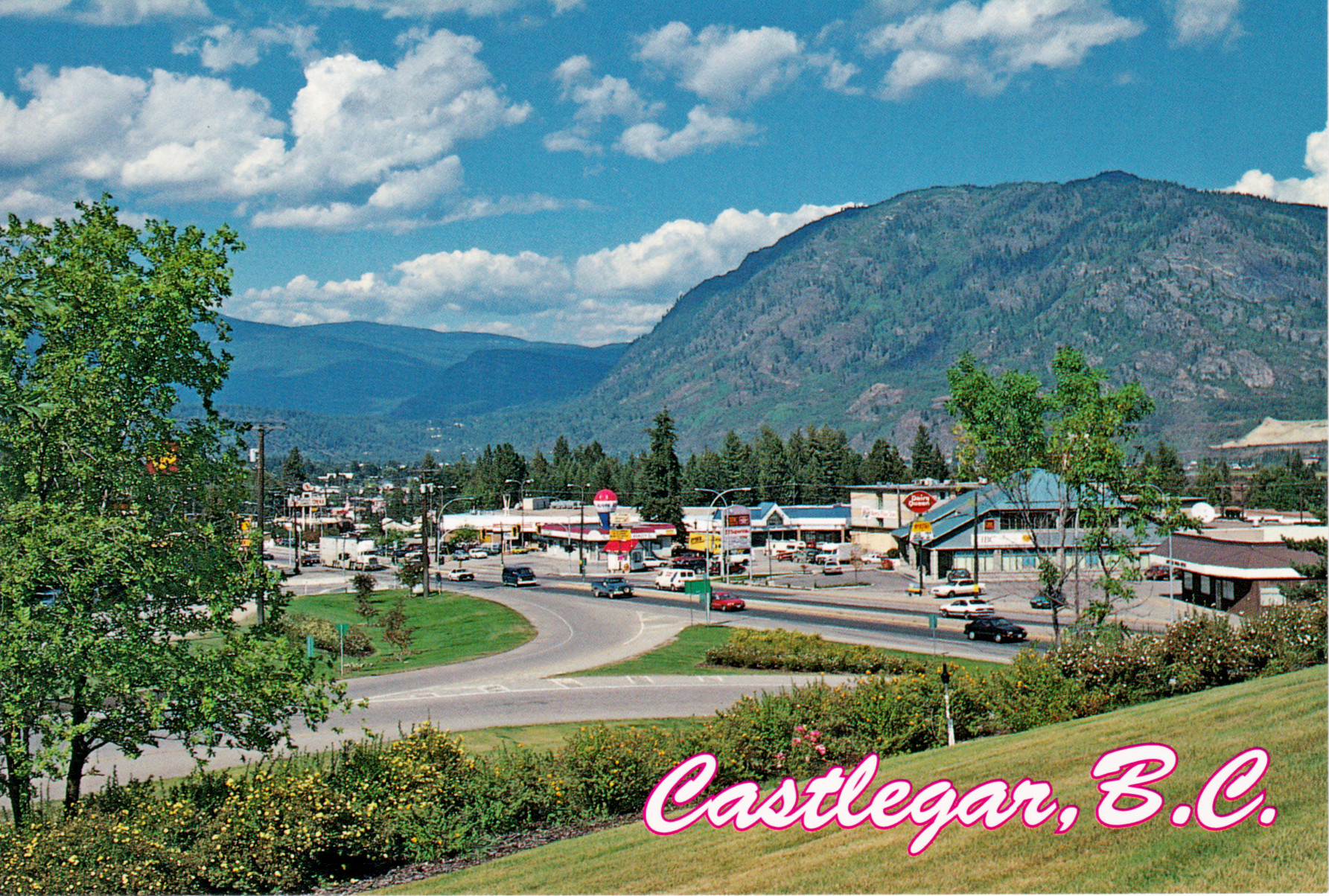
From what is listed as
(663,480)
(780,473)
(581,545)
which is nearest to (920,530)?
(581,545)

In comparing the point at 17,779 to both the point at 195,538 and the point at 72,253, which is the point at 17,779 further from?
the point at 72,253

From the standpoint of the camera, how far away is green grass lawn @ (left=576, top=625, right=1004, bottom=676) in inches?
1502

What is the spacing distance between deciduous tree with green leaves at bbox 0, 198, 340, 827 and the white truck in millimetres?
93979

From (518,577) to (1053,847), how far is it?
75629 millimetres

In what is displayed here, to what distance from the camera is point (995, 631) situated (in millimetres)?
48562

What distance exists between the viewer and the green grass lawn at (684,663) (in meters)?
38.2

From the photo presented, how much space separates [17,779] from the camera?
44.2 ft

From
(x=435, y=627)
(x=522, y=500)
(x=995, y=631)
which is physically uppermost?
(x=522, y=500)

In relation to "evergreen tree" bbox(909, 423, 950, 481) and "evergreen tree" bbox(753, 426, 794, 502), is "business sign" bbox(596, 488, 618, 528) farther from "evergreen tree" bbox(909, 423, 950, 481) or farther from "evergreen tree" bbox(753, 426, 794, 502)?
"evergreen tree" bbox(909, 423, 950, 481)

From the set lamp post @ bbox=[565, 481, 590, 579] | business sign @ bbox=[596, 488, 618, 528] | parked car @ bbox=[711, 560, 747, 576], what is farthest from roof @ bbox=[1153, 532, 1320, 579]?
business sign @ bbox=[596, 488, 618, 528]

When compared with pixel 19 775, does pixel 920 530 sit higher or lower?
lower

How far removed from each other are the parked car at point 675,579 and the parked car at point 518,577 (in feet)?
35.3

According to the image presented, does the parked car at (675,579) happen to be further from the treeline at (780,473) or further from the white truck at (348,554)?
the treeline at (780,473)

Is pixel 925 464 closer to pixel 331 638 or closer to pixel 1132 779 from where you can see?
pixel 331 638
